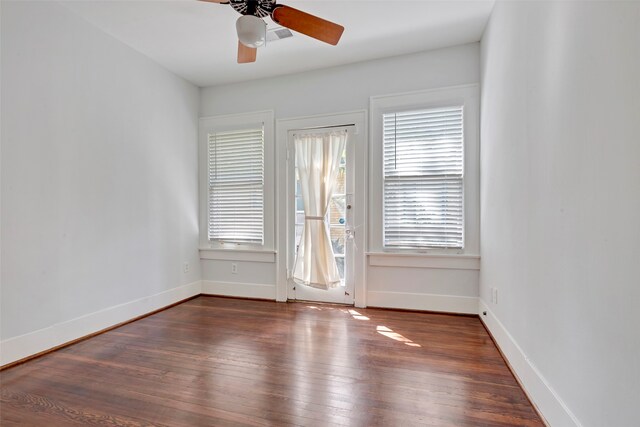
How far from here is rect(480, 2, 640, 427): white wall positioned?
1105 millimetres

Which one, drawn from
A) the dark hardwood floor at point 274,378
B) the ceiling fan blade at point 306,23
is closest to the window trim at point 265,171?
the dark hardwood floor at point 274,378

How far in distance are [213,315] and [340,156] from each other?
7.68 ft

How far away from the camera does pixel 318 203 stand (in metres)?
3.92

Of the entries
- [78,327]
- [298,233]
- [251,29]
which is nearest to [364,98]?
[298,233]

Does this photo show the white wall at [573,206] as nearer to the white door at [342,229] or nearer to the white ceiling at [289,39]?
the white ceiling at [289,39]

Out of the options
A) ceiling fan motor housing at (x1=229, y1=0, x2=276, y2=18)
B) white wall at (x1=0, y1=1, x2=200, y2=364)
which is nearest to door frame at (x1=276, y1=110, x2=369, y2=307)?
white wall at (x1=0, y1=1, x2=200, y2=364)

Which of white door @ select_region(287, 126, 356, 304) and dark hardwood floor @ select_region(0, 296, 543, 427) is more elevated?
white door @ select_region(287, 126, 356, 304)

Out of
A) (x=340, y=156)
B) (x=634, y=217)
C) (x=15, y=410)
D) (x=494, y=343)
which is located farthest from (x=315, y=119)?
(x=15, y=410)

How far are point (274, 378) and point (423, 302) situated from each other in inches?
80.3

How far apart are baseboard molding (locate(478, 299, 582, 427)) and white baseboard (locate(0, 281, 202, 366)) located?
11.7 feet

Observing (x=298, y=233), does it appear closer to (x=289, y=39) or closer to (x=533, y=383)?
(x=289, y=39)

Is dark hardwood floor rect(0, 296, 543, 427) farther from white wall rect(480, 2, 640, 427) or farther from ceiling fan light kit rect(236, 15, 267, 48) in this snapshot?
ceiling fan light kit rect(236, 15, 267, 48)

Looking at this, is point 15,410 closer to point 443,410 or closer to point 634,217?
point 443,410

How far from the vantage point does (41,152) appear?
262 centimetres
